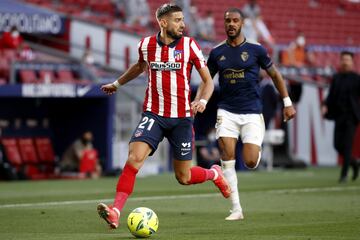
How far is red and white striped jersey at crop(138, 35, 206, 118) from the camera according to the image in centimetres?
1005

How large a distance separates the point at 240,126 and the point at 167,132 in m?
1.52

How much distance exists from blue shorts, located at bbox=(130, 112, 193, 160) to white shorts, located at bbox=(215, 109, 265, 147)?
1241 mm

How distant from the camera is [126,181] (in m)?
9.68

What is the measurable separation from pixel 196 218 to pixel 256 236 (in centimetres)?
213

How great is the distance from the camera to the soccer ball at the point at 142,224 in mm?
8938

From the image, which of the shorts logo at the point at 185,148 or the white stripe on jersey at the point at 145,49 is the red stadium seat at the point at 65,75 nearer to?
the white stripe on jersey at the point at 145,49

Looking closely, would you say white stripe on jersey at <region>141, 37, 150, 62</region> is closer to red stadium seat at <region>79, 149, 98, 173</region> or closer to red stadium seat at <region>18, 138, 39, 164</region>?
red stadium seat at <region>79, 149, 98, 173</region>

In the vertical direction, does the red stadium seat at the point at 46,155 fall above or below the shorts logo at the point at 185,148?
below

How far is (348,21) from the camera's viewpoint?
1442 inches

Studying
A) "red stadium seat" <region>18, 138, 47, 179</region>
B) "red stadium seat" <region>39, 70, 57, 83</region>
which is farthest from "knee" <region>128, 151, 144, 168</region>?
"red stadium seat" <region>18, 138, 47, 179</region>

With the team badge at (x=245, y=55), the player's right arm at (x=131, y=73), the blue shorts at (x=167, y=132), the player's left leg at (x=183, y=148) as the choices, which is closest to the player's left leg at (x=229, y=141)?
the team badge at (x=245, y=55)

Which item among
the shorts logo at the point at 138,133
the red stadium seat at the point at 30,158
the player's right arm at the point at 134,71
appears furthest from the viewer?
the red stadium seat at the point at 30,158

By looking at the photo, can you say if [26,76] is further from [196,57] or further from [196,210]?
[196,57]

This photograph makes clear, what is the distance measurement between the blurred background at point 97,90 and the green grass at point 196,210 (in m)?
2.71
